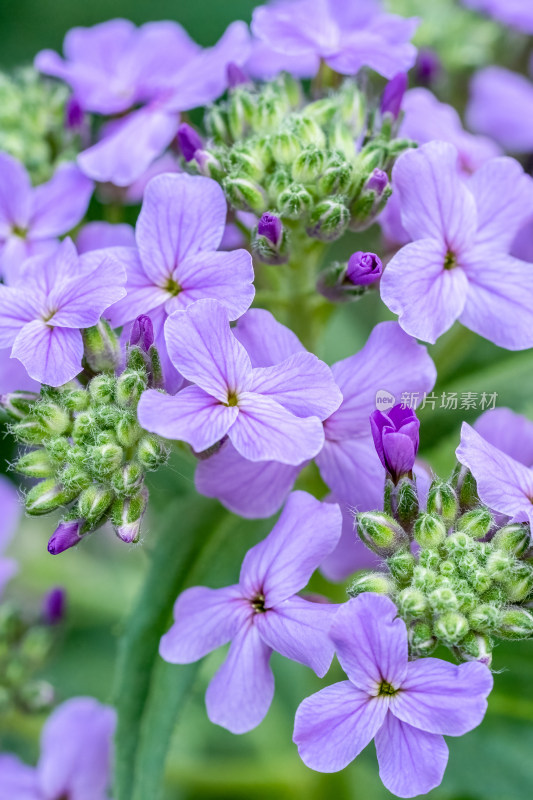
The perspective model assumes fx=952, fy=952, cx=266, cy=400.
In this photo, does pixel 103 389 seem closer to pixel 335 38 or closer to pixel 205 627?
pixel 205 627

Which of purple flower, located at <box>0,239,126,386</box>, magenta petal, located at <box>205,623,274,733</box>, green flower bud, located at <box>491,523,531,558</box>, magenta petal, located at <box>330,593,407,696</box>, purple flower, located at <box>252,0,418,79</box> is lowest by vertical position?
magenta petal, located at <box>205,623,274,733</box>

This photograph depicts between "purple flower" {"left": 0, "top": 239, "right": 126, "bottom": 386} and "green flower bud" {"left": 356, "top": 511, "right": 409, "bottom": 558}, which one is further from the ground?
"purple flower" {"left": 0, "top": 239, "right": 126, "bottom": 386}

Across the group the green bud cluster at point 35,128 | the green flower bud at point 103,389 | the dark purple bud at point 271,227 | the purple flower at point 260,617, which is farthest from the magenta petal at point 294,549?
the green bud cluster at point 35,128

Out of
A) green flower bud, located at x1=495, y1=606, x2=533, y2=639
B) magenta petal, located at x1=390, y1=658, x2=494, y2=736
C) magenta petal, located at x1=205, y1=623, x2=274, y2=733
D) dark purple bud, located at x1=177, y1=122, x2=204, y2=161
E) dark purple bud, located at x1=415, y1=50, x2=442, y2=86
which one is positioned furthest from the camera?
dark purple bud, located at x1=415, y1=50, x2=442, y2=86

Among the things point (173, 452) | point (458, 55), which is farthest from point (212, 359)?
point (458, 55)

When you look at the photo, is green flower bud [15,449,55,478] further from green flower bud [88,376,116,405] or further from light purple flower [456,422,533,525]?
light purple flower [456,422,533,525]

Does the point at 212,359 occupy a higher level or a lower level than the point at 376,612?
higher

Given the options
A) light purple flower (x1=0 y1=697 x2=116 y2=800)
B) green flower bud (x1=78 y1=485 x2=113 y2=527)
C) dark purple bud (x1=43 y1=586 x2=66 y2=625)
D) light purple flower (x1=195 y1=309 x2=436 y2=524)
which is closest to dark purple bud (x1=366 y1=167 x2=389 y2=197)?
light purple flower (x1=195 y1=309 x2=436 y2=524)

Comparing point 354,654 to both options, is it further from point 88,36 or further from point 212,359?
point 88,36
